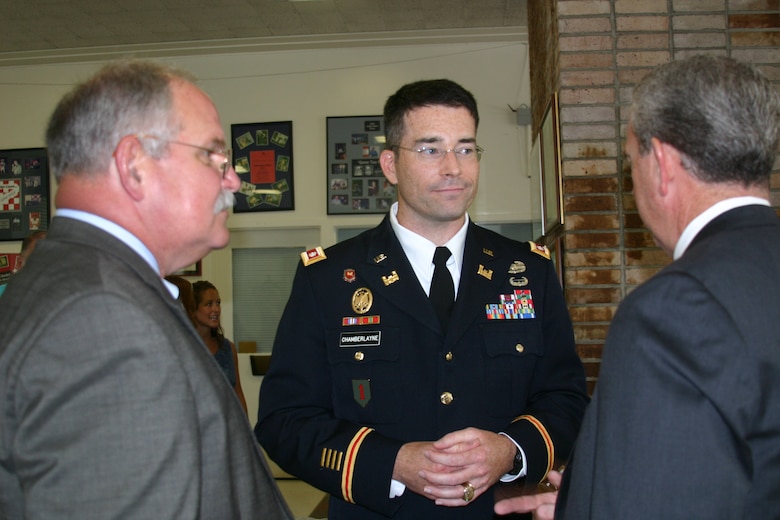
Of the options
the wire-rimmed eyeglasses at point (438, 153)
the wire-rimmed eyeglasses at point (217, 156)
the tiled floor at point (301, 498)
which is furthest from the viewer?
the tiled floor at point (301, 498)

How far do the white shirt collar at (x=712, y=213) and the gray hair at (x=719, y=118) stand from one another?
3 cm

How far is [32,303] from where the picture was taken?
0.92 metres

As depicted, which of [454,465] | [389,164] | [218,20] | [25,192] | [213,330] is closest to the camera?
[454,465]

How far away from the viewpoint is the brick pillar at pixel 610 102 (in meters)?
3.14

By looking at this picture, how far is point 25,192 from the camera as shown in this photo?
674 centimetres

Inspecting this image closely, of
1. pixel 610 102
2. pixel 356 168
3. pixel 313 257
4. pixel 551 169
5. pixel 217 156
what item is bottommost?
pixel 313 257

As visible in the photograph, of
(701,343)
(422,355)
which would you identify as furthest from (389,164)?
(701,343)

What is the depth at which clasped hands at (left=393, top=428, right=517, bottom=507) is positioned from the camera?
1.49 metres

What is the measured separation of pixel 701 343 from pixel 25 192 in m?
7.08

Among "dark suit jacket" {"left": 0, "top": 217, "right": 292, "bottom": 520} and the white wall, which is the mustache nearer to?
"dark suit jacket" {"left": 0, "top": 217, "right": 292, "bottom": 520}

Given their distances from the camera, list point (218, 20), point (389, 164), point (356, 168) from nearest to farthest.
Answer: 1. point (389, 164)
2. point (218, 20)
3. point (356, 168)

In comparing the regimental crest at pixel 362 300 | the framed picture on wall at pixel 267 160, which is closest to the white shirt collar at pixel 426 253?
the regimental crest at pixel 362 300

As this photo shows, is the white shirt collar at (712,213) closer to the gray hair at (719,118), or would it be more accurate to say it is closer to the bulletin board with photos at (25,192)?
the gray hair at (719,118)

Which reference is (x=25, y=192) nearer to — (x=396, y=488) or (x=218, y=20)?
(x=218, y=20)
